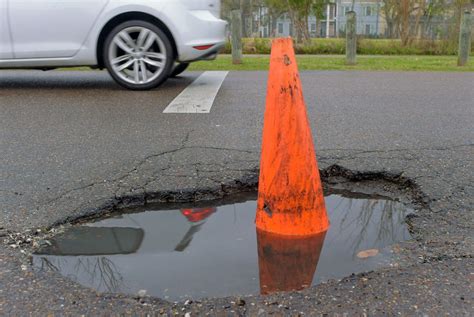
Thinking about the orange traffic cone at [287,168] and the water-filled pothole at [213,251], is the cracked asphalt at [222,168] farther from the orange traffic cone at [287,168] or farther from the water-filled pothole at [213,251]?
the orange traffic cone at [287,168]

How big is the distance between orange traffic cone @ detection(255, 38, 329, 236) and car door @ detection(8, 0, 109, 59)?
422 cm

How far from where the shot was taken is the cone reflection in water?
2.04m

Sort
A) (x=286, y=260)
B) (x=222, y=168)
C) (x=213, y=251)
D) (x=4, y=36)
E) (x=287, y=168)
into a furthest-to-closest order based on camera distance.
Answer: (x=4, y=36) < (x=222, y=168) < (x=287, y=168) < (x=213, y=251) < (x=286, y=260)

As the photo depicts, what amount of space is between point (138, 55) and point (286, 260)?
4554mm

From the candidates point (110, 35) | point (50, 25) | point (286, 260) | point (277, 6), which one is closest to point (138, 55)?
point (110, 35)

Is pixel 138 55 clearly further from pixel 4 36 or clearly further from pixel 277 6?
pixel 277 6

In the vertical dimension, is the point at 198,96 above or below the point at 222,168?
above

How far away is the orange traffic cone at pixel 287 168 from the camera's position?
98.1 inches

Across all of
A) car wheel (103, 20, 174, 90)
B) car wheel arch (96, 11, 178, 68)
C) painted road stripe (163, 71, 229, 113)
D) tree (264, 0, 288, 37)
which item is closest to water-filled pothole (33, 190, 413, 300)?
painted road stripe (163, 71, 229, 113)

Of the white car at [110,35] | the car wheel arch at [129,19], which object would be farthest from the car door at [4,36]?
the car wheel arch at [129,19]

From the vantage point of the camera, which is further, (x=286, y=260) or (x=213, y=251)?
(x=213, y=251)

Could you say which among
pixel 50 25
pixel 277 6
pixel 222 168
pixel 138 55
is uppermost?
pixel 277 6

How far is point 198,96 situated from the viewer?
5957mm

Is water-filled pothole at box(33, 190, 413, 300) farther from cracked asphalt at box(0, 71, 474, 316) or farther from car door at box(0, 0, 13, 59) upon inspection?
car door at box(0, 0, 13, 59)
